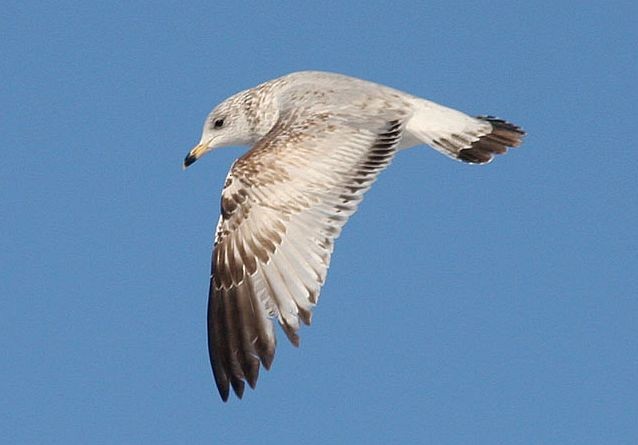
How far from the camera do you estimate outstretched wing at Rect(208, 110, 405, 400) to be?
11383 millimetres

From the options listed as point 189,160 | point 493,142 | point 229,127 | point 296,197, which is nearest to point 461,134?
point 493,142

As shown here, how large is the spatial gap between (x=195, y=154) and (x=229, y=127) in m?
0.35

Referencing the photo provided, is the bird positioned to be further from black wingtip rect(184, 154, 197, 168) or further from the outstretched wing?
black wingtip rect(184, 154, 197, 168)

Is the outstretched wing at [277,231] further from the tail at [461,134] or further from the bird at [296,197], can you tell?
the tail at [461,134]

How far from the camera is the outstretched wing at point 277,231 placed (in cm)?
1138

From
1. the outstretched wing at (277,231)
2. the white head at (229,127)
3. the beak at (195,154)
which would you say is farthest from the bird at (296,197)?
the beak at (195,154)

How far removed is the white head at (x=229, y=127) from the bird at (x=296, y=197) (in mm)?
625

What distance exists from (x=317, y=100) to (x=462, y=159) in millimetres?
1150

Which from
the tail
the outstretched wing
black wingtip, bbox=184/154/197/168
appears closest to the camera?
the outstretched wing

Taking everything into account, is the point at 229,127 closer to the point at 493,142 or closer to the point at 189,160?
the point at 189,160

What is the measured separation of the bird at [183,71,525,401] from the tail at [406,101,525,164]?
0.4 inches

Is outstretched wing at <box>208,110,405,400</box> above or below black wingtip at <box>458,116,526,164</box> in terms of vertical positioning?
below

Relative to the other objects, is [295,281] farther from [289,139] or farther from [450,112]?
[450,112]

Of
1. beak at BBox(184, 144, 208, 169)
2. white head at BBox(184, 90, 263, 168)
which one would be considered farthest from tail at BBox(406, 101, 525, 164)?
beak at BBox(184, 144, 208, 169)
